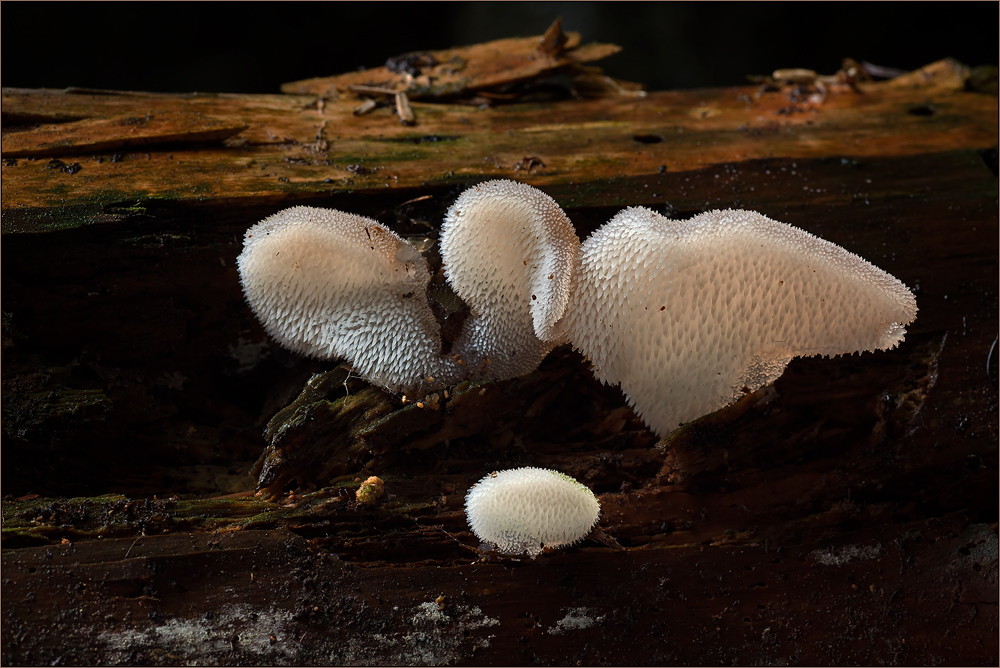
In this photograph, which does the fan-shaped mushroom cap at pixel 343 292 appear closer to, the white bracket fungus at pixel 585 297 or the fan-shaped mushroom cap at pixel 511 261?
the white bracket fungus at pixel 585 297

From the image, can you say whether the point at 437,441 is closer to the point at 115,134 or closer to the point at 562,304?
the point at 562,304

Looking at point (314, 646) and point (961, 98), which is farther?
point (961, 98)

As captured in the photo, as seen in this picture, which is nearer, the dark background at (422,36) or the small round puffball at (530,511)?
the small round puffball at (530,511)

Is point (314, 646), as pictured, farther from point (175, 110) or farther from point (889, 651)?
point (175, 110)

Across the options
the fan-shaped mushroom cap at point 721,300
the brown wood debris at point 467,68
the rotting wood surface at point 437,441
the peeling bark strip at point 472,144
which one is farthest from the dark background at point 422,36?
the fan-shaped mushroom cap at point 721,300

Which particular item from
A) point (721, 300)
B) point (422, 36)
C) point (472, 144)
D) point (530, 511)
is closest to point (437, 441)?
point (530, 511)

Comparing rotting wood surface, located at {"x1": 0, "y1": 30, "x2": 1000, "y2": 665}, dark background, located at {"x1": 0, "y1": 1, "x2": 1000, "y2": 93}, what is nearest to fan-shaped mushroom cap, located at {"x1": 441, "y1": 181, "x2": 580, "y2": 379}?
rotting wood surface, located at {"x1": 0, "y1": 30, "x2": 1000, "y2": 665}

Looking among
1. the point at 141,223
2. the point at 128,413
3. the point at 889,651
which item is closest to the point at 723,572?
the point at 889,651
